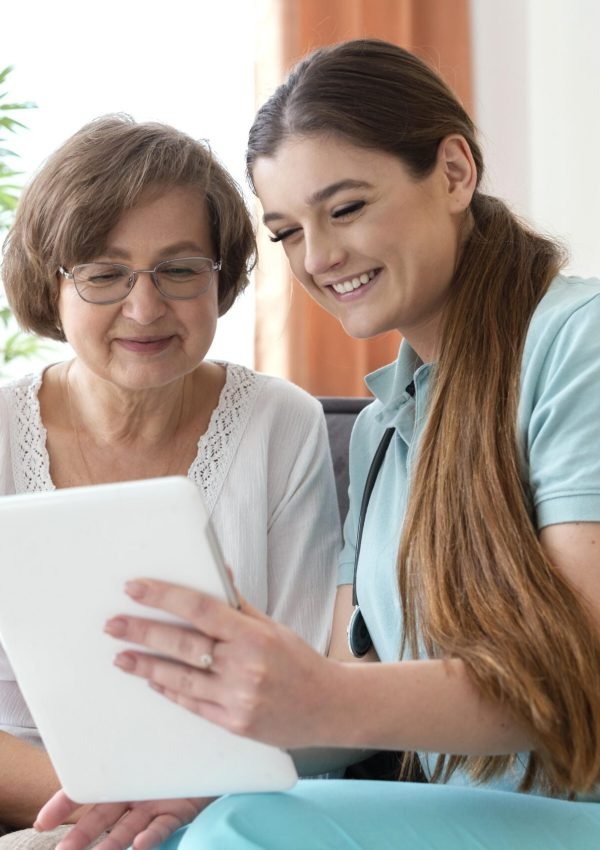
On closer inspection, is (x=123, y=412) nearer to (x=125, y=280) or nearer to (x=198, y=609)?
(x=125, y=280)

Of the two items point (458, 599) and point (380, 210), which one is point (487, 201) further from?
point (458, 599)

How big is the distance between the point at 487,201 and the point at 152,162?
0.46 meters

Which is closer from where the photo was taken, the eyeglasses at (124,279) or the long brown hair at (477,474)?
the long brown hair at (477,474)

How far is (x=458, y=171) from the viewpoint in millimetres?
1447

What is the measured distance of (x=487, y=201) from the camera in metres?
1.51

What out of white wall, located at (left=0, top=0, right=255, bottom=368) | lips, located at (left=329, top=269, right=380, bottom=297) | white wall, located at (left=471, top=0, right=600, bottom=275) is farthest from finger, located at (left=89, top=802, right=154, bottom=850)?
white wall, located at (left=471, top=0, right=600, bottom=275)

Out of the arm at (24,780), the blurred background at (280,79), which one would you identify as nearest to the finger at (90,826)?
the arm at (24,780)

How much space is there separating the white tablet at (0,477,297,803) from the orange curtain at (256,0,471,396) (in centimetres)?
199

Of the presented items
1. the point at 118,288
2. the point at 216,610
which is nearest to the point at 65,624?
the point at 216,610

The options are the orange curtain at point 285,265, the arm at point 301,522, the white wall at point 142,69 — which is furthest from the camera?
the white wall at point 142,69

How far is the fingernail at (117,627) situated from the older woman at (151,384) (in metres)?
0.62

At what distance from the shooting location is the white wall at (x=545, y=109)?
10.8ft

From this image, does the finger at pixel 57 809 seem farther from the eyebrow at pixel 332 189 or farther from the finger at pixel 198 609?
the eyebrow at pixel 332 189

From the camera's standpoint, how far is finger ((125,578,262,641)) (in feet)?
3.15
